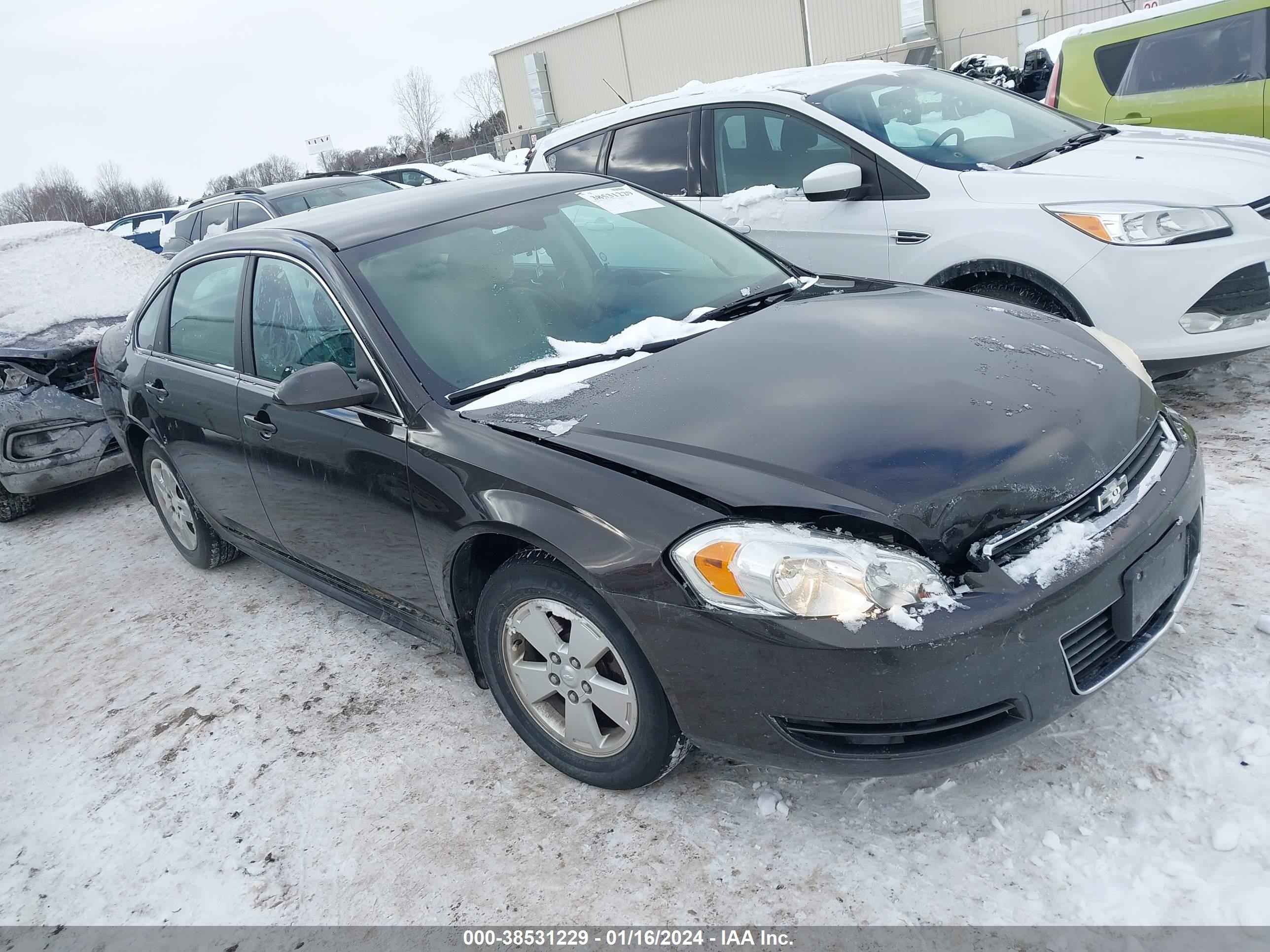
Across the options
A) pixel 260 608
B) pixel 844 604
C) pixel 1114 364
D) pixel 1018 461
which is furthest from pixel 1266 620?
pixel 260 608

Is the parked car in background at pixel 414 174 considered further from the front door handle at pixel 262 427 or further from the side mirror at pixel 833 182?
the front door handle at pixel 262 427

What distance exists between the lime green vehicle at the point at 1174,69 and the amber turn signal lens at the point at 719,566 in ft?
20.2

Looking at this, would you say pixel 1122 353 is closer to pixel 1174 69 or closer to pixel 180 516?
pixel 180 516

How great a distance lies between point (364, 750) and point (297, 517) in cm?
92

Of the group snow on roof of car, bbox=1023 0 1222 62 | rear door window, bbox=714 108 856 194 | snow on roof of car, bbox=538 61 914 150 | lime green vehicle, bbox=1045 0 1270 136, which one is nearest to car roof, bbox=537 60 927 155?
snow on roof of car, bbox=538 61 914 150

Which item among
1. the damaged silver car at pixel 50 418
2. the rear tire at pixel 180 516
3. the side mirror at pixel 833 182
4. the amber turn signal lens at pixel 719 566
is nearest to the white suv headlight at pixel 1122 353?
the amber turn signal lens at pixel 719 566

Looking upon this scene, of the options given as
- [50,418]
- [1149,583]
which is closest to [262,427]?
[1149,583]

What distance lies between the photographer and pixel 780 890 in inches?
87.4

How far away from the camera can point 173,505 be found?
4.71 metres

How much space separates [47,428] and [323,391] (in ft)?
12.9

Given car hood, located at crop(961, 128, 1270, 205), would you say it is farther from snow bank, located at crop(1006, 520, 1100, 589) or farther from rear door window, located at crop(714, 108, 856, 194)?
snow bank, located at crop(1006, 520, 1100, 589)

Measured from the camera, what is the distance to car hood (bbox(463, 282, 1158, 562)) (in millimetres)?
2135

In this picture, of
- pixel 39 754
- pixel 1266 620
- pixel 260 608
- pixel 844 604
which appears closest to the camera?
pixel 844 604

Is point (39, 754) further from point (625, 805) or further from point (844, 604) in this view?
point (844, 604)
